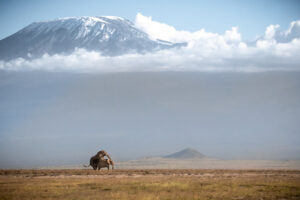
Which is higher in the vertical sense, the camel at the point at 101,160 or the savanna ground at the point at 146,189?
the camel at the point at 101,160

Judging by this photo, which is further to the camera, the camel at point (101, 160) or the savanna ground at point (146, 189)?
the camel at point (101, 160)

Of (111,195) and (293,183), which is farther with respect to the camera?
(293,183)

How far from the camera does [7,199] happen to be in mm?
31391

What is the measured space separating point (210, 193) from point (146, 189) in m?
5.24

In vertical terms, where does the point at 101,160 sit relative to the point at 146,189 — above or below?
above

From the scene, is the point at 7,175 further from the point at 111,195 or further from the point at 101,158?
the point at 111,195

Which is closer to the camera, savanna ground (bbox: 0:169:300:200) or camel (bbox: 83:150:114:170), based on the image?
savanna ground (bbox: 0:169:300:200)

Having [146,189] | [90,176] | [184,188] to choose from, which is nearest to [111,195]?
[146,189]

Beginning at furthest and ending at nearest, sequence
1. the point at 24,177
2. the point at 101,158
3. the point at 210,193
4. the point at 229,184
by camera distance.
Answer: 1. the point at 101,158
2. the point at 24,177
3. the point at 229,184
4. the point at 210,193

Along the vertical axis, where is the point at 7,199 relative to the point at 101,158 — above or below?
below

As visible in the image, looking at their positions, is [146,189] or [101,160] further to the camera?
[101,160]

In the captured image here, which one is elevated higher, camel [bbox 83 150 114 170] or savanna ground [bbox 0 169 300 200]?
camel [bbox 83 150 114 170]

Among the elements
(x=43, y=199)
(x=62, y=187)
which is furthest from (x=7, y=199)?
(x=62, y=187)

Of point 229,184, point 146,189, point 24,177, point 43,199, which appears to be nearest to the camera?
point 43,199
